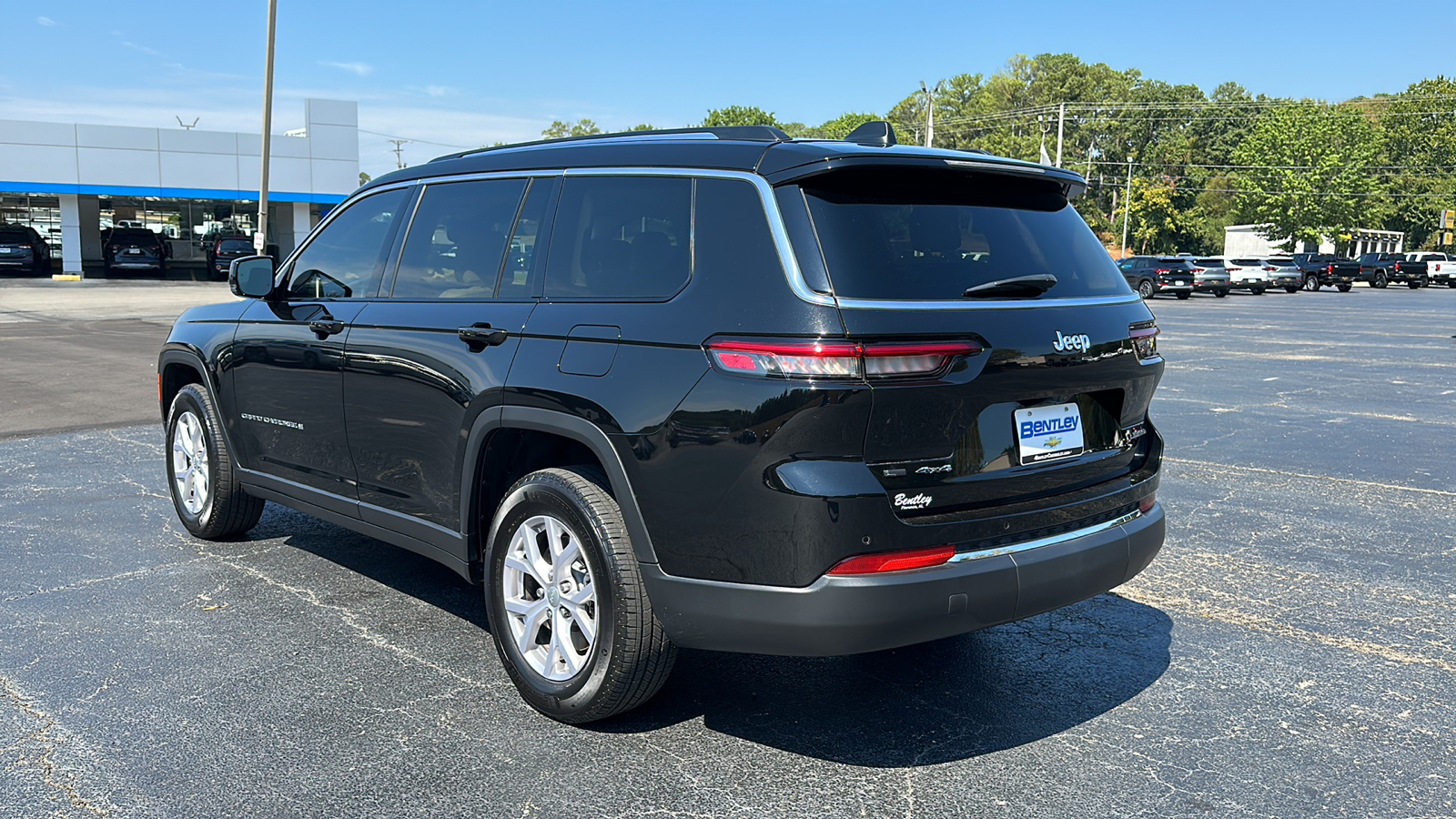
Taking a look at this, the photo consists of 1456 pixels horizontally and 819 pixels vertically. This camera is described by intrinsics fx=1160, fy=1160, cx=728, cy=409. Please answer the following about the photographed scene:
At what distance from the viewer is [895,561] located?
3.23 metres

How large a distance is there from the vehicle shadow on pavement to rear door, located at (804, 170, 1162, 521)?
31.5 inches

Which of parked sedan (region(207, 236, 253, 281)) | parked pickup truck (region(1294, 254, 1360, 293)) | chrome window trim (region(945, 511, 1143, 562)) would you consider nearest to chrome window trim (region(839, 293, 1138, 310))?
chrome window trim (region(945, 511, 1143, 562))

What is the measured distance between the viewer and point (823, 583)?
3178 mm

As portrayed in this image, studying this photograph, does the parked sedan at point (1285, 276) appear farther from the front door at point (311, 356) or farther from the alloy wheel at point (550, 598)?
the alloy wheel at point (550, 598)

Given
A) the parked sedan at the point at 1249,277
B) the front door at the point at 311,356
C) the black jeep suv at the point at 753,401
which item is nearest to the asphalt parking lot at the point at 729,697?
the black jeep suv at the point at 753,401

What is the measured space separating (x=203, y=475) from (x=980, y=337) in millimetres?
4402

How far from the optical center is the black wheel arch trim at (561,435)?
350 cm

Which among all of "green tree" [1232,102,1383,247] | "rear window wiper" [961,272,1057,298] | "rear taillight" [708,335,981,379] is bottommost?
"rear taillight" [708,335,981,379]

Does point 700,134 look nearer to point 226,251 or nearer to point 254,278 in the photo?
point 254,278

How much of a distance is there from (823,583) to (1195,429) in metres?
7.97

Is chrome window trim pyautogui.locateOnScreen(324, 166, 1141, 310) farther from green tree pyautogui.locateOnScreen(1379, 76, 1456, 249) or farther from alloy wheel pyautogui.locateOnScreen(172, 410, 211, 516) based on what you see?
green tree pyautogui.locateOnScreen(1379, 76, 1456, 249)

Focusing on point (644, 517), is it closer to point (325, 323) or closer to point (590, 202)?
point (590, 202)

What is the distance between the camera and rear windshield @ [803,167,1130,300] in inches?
130

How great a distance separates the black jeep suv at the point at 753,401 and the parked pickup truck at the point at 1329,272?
5303 cm
